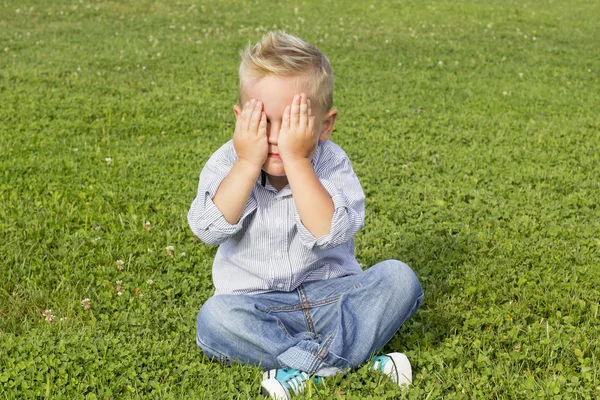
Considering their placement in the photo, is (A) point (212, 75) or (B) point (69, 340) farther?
(A) point (212, 75)

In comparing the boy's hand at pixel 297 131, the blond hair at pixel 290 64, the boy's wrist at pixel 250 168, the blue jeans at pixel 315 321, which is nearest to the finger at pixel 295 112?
the boy's hand at pixel 297 131

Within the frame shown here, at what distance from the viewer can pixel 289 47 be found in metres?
3.48

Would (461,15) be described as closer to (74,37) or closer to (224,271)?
(74,37)

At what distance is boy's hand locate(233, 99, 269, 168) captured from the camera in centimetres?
338

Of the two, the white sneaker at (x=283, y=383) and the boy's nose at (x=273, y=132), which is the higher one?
the boy's nose at (x=273, y=132)

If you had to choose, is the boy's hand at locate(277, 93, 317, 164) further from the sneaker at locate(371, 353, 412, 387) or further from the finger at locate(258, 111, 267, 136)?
the sneaker at locate(371, 353, 412, 387)

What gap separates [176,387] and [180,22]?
1208 centimetres

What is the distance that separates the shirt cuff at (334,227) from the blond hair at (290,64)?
0.46m

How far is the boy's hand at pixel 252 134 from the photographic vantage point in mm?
3383

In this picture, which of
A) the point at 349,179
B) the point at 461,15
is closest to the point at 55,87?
the point at 349,179

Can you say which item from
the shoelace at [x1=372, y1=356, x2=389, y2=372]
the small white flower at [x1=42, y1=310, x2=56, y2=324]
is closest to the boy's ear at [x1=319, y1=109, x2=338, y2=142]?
the shoelace at [x1=372, y1=356, x2=389, y2=372]

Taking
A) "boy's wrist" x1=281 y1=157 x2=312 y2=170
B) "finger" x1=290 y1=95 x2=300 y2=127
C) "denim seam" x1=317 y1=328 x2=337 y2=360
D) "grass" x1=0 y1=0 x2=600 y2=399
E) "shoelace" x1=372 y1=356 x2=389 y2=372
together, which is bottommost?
"grass" x1=0 y1=0 x2=600 y2=399

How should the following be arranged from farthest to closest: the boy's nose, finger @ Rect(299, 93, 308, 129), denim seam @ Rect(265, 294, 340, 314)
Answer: denim seam @ Rect(265, 294, 340, 314)
the boy's nose
finger @ Rect(299, 93, 308, 129)

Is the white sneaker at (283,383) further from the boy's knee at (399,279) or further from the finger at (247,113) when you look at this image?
the finger at (247,113)
